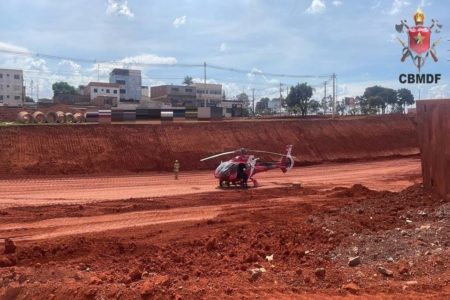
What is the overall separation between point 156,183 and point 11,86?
3468 inches

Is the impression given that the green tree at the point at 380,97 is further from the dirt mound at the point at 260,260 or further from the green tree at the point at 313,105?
the dirt mound at the point at 260,260

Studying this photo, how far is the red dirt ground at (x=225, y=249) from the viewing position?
24.7ft

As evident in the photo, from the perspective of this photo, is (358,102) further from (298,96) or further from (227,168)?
(227,168)

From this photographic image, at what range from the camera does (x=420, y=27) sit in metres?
27.9

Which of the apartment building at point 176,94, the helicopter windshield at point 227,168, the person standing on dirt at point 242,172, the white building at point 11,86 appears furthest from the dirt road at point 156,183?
the white building at point 11,86

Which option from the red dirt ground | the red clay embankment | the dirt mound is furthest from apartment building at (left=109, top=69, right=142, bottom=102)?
the dirt mound

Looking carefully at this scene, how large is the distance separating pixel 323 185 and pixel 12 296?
65.6ft

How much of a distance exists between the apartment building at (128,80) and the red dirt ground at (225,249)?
93428 mm

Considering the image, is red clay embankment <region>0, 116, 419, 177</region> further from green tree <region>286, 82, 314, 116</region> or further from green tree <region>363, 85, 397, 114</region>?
green tree <region>363, 85, 397, 114</region>

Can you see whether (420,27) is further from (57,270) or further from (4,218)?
(57,270)

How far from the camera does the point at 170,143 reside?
37.3m

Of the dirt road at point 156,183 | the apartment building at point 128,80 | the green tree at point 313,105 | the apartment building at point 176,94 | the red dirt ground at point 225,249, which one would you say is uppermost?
the apartment building at point 128,80

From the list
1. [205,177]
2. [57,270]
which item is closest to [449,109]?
[57,270]

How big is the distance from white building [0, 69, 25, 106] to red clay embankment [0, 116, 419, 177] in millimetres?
71953
